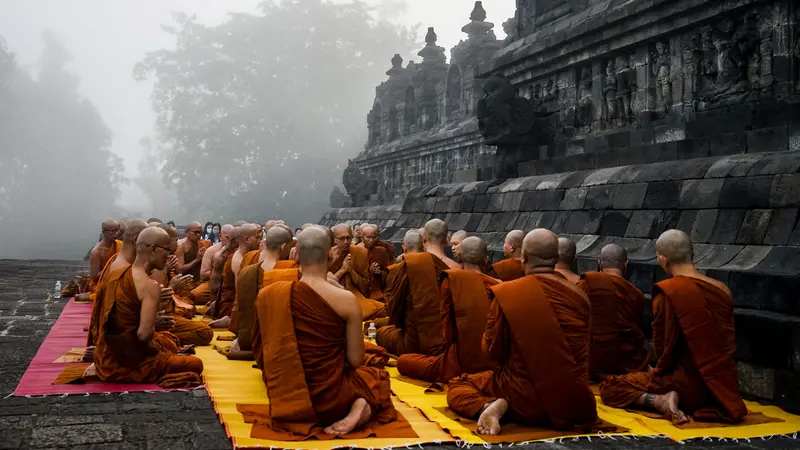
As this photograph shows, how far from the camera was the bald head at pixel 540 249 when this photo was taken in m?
4.92

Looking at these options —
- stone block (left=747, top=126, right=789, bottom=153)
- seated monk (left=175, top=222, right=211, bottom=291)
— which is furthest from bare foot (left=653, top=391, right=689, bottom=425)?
seated monk (left=175, top=222, right=211, bottom=291)

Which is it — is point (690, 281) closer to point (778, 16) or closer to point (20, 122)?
point (778, 16)

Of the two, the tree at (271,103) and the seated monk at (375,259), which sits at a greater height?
the tree at (271,103)

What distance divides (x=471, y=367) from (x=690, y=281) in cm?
168

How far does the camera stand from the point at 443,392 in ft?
19.4

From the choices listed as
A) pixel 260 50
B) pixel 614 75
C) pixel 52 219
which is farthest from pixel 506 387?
pixel 52 219

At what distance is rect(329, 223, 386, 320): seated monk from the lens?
8.88m

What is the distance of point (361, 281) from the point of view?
9562 millimetres

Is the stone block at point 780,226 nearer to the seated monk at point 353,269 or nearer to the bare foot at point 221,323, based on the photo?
the seated monk at point 353,269

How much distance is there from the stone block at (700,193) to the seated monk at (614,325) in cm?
156

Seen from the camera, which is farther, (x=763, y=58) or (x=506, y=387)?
(x=763, y=58)

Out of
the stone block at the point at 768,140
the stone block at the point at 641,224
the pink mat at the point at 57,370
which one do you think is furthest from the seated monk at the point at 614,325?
the pink mat at the point at 57,370

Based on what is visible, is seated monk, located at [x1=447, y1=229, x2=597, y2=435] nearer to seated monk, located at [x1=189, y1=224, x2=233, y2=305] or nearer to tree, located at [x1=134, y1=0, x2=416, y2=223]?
seated monk, located at [x1=189, y1=224, x2=233, y2=305]

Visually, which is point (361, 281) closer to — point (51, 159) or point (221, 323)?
point (221, 323)
